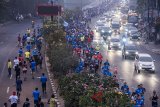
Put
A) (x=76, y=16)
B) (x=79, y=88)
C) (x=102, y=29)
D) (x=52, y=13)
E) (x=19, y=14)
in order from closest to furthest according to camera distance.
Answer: (x=79, y=88)
(x=52, y=13)
(x=102, y=29)
(x=76, y=16)
(x=19, y=14)

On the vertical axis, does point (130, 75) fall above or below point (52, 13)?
below

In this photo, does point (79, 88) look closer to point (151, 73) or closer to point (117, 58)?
point (151, 73)

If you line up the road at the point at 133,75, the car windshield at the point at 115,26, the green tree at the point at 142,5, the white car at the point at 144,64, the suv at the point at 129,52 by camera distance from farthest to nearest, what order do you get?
1. the green tree at the point at 142,5
2. the car windshield at the point at 115,26
3. the suv at the point at 129,52
4. the white car at the point at 144,64
5. the road at the point at 133,75

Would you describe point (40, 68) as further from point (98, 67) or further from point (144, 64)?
point (144, 64)

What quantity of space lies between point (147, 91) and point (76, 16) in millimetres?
62178

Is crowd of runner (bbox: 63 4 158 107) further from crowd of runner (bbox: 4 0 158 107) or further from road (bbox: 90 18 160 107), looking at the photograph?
road (bbox: 90 18 160 107)

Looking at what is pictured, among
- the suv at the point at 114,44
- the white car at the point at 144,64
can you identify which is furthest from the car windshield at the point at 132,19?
the white car at the point at 144,64

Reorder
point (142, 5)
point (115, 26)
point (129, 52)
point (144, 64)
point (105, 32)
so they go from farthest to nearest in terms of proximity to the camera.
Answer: point (142, 5)
point (115, 26)
point (105, 32)
point (129, 52)
point (144, 64)

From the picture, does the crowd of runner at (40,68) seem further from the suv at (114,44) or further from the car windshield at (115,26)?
the car windshield at (115,26)

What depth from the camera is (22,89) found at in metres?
32.7

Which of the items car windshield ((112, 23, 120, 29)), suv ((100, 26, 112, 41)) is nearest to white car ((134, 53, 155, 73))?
suv ((100, 26, 112, 41))

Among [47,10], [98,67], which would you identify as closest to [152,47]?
[47,10]

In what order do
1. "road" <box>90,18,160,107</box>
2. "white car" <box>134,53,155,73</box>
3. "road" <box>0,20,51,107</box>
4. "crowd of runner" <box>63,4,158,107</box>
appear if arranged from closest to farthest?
"crowd of runner" <box>63,4,158,107</box>
"road" <box>0,20,51,107</box>
"road" <box>90,18,160,107</box>
"white car" <box>134,53,155,73</box>

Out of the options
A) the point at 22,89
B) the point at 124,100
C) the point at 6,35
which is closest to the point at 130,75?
the point at 22,89
